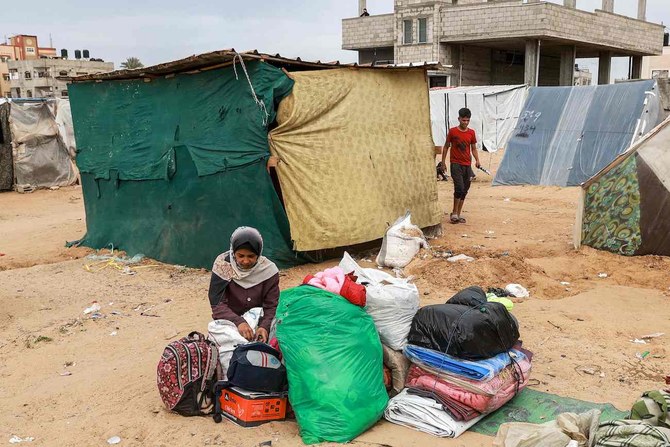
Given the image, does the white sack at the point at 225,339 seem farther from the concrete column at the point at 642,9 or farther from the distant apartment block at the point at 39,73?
the distant apartment block at the point at 39,73

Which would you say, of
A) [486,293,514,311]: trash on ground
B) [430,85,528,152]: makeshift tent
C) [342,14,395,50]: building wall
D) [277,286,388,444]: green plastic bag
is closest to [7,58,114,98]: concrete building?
[342,14,395,50]: building wall

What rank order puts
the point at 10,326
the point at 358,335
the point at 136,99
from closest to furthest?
the point at 358,335 → the point at 10,326 → the point at 136,99

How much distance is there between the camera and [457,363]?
3.39m

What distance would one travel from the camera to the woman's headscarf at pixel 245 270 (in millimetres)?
3877

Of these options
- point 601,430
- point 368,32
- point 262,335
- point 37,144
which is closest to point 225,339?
point 262,335

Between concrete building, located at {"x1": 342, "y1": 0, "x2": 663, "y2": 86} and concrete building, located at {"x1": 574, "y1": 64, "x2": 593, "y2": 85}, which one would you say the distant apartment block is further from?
concrete building, located at {"x1": 574, "y1": 64, "x2": 593, "y2": 85}

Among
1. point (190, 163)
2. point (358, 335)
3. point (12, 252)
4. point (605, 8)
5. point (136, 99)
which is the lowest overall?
point (12, 252)

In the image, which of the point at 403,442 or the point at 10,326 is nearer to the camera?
the point at 403,442

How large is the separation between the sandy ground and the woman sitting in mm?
657

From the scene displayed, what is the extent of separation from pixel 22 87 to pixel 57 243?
1900 inches

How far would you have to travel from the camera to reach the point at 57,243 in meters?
9.58

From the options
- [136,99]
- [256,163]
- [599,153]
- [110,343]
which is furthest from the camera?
→ [599,153]

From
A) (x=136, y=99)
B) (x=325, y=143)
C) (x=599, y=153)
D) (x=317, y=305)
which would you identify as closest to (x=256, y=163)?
(x=325, y=143)

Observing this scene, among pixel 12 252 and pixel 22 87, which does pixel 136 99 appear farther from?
pixel 22 87
